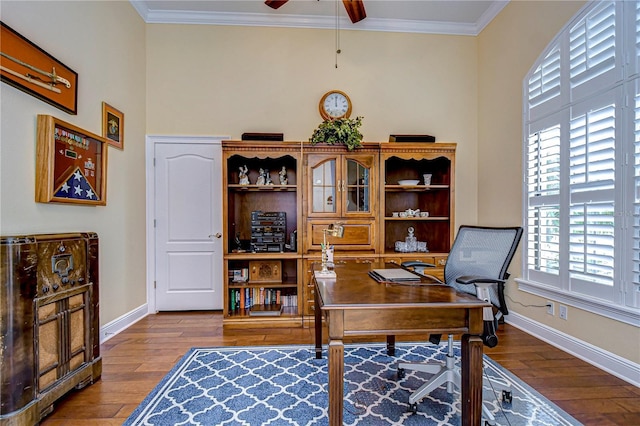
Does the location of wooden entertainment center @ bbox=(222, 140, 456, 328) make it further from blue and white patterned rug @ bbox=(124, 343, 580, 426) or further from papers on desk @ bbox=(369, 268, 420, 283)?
papers on desk @ bbox=(369, 268, 420, 283)

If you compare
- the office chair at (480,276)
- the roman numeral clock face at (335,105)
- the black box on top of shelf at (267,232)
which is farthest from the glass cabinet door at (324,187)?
the office chair at (480,276)

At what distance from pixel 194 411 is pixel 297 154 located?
2394 millimetres

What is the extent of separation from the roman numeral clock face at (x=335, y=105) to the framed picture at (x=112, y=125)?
7.18 feet

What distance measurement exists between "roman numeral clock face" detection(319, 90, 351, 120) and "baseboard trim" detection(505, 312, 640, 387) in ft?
9.83

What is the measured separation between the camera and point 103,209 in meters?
2.82

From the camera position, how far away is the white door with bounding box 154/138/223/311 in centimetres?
368

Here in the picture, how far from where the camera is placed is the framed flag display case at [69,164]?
2.07 metres

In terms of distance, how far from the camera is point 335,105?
378 centimetres

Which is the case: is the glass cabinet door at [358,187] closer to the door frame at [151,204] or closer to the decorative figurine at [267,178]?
the decorative figurine at [267,178]

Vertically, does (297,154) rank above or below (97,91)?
below

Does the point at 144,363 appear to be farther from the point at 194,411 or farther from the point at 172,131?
the point at 172,131

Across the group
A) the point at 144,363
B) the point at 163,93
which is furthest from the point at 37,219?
the point at 163,93

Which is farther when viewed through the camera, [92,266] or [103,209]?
[103,209]

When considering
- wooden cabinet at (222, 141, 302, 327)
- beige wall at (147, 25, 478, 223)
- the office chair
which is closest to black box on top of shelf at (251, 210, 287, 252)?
wooden cabinet at (222, 141, 302, 327)
